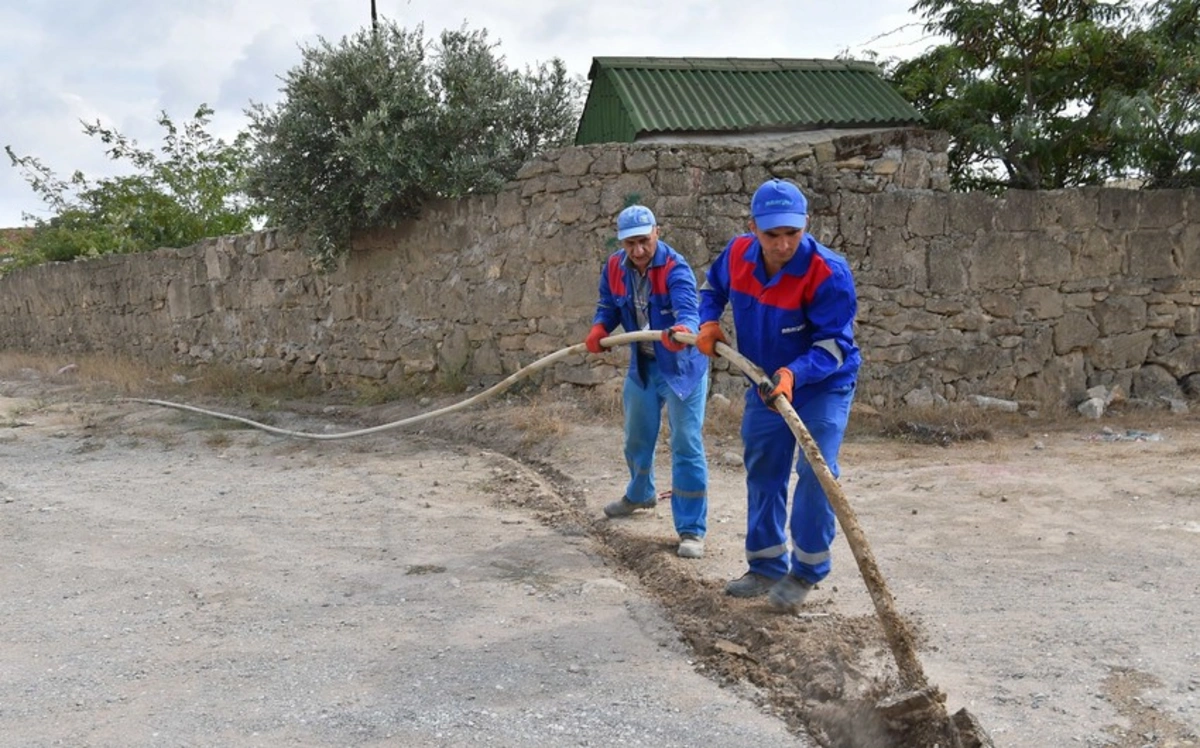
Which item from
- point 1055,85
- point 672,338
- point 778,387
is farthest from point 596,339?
point 1055,85

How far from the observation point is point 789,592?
4422 millimetres

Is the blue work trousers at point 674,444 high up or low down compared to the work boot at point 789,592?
→ up

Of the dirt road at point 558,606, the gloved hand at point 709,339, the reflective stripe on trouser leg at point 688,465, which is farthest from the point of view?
the reflective stripe on trouser leg at point 688,465

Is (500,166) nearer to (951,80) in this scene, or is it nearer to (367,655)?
(951,80)

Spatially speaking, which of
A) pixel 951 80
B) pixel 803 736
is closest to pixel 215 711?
pixel 803 736

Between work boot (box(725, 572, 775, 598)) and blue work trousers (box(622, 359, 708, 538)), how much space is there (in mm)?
786

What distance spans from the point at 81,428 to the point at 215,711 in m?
8.06

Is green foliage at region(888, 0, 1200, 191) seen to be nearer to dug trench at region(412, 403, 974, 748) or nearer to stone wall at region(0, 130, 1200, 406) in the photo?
stone wall at region(0, 130, 1200, 406)

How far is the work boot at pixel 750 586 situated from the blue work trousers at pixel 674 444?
30.9 inches

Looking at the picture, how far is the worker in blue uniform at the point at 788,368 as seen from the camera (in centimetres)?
425

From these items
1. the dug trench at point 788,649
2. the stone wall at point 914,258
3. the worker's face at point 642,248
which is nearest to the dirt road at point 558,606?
the dug trench at point 788,649

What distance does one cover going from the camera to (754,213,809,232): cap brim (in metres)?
4.19

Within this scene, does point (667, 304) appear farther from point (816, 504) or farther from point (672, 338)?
point (816, 504)

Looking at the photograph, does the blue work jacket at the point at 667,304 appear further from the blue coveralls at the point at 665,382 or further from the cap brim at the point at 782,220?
the cap brim at the point at 782,220
